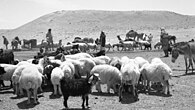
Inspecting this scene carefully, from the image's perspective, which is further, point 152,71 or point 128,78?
point 152,71

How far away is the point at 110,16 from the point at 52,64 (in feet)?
265

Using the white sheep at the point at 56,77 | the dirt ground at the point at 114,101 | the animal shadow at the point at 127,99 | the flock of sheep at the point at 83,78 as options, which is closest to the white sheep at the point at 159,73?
the flock of sheep at the point at 83,78

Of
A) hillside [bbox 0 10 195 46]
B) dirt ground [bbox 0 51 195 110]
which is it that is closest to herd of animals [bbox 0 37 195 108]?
dirt ground [bbox 0 51 195 110]

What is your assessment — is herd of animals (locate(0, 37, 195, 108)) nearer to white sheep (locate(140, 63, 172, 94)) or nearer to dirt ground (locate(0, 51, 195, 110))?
white sheep (locate(140, 63, 172, 94))

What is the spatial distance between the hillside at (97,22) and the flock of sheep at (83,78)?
5157cm

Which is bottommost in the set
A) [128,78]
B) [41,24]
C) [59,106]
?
[59,106]

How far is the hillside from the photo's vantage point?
7138cm

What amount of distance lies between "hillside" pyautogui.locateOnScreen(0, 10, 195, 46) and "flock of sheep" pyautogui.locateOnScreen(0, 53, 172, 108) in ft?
169

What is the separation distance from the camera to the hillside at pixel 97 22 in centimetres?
7138

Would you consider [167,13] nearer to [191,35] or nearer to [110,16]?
Answer: [110,16]

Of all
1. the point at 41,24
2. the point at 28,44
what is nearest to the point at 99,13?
the point at 41,24

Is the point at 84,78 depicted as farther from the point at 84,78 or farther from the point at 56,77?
the point at 56,77

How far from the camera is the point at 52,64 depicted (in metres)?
13.0

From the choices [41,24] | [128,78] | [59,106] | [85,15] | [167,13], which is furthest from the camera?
[167,13]
